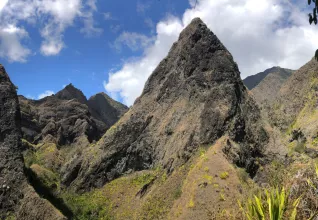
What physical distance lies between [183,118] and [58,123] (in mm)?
62558

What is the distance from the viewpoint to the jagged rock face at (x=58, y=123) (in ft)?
314

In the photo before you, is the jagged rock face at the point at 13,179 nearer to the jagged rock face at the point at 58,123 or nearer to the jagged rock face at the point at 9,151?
the jagged rock face at the point at 9,151

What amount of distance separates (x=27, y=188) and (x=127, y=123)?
2093 cm

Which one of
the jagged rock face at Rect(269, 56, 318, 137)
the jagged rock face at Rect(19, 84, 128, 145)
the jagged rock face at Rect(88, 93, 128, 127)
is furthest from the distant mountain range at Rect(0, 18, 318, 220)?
the jagged rock face at Rect(88, 93, 128, 127)

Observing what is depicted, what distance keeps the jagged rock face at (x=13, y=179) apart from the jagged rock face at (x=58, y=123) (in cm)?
5109

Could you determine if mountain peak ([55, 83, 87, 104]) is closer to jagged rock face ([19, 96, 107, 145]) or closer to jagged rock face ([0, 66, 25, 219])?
jagged rock face ([19, 96, 107, 145])

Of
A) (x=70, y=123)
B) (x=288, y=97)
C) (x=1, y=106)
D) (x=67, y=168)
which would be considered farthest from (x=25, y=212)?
(x=288, y=97)

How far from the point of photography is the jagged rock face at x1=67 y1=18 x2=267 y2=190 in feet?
138

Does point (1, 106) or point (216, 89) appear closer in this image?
point (1, 106)

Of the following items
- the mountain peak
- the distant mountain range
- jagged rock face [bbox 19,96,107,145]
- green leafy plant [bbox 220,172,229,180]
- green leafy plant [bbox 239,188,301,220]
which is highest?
the mountain peak

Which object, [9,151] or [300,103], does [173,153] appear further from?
[300,103]

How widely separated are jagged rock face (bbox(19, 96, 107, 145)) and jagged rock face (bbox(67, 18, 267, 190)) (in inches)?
1513

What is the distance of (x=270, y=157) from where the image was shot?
1690 inches

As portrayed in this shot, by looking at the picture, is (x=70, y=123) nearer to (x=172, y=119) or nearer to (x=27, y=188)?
(x=172, y=119)
